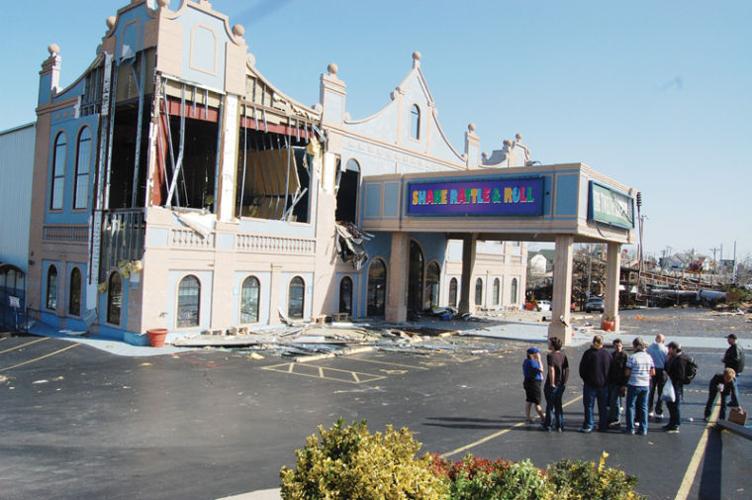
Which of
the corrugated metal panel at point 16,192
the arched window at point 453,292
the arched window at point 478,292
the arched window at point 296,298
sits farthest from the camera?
the arched window at point 478,292

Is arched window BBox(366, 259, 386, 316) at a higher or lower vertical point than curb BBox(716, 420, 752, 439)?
higher

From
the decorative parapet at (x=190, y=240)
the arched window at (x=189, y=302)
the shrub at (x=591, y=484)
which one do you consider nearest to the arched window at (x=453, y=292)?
the decorative parapet at (x=190, y=240)

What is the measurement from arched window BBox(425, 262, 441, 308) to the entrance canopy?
7.22 meters

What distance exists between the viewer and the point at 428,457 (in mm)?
6047

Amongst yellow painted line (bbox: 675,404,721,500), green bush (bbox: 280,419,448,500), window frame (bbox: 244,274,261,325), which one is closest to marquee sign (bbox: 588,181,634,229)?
yellow painted line (bbox: 675,404,721,500)

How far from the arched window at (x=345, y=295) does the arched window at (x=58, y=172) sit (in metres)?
13.3

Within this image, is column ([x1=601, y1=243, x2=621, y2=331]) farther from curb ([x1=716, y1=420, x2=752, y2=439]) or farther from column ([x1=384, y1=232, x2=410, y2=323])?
curb ([x1=716, y1=420, x2=752, y2=439])

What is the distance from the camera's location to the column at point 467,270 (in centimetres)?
3706

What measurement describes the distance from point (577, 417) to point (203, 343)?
13541mm

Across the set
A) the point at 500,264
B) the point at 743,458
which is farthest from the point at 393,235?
the point at 743,458

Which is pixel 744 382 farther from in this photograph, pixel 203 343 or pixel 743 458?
pixel 203 343

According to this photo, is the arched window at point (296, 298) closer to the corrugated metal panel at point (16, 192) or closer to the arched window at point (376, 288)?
the arched window at point (376, 288)

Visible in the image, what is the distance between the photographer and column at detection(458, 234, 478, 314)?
122ft

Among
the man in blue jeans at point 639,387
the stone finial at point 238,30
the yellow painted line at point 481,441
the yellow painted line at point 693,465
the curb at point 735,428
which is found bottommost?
the yellow painted line at point 481,441
